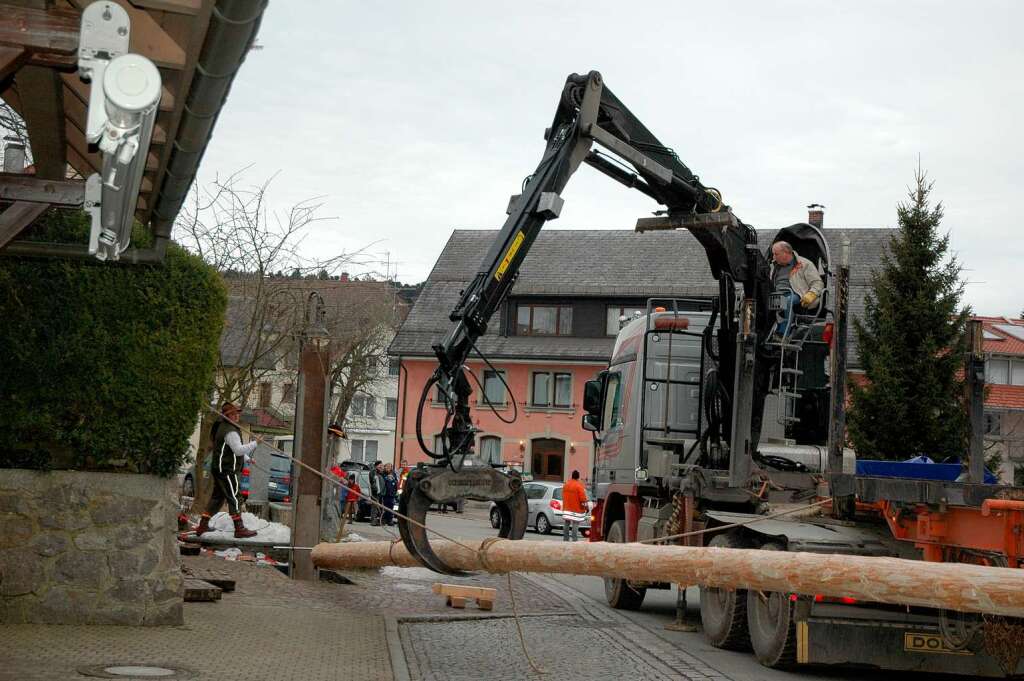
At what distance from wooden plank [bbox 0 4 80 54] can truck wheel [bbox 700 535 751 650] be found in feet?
25.8

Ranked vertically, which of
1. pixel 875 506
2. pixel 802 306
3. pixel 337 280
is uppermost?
pixel 337 280

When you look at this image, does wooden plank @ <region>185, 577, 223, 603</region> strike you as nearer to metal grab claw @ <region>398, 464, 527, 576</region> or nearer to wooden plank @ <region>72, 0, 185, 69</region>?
metal grab claw @ <region>398, 464, 527, 576</region>

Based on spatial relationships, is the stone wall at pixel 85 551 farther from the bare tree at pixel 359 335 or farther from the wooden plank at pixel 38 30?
the bare tree at pixel 359 335

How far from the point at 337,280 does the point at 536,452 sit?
28.1 metres

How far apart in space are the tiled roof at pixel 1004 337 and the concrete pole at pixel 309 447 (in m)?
39.8

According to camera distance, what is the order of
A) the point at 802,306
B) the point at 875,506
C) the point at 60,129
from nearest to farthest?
the point at 60,129, the point at 875,506, the point at 802,306

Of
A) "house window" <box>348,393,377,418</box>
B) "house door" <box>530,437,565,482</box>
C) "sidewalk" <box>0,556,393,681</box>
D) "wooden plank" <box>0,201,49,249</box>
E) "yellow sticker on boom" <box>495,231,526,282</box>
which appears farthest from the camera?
"house window" <box>348,393,377,418</box>

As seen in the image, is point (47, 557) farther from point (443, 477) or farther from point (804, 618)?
point (804, 618)

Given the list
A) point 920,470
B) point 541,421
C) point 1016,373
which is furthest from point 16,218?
point 1016,373

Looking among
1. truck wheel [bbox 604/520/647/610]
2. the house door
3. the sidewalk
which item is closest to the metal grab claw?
the sidewalk

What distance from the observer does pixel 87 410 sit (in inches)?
406

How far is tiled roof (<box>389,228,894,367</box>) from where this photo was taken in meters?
50.9

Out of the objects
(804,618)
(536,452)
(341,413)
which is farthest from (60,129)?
(536,452)

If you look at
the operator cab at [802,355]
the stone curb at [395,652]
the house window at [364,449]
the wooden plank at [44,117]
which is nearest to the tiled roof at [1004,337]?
the house window at [364,449]
